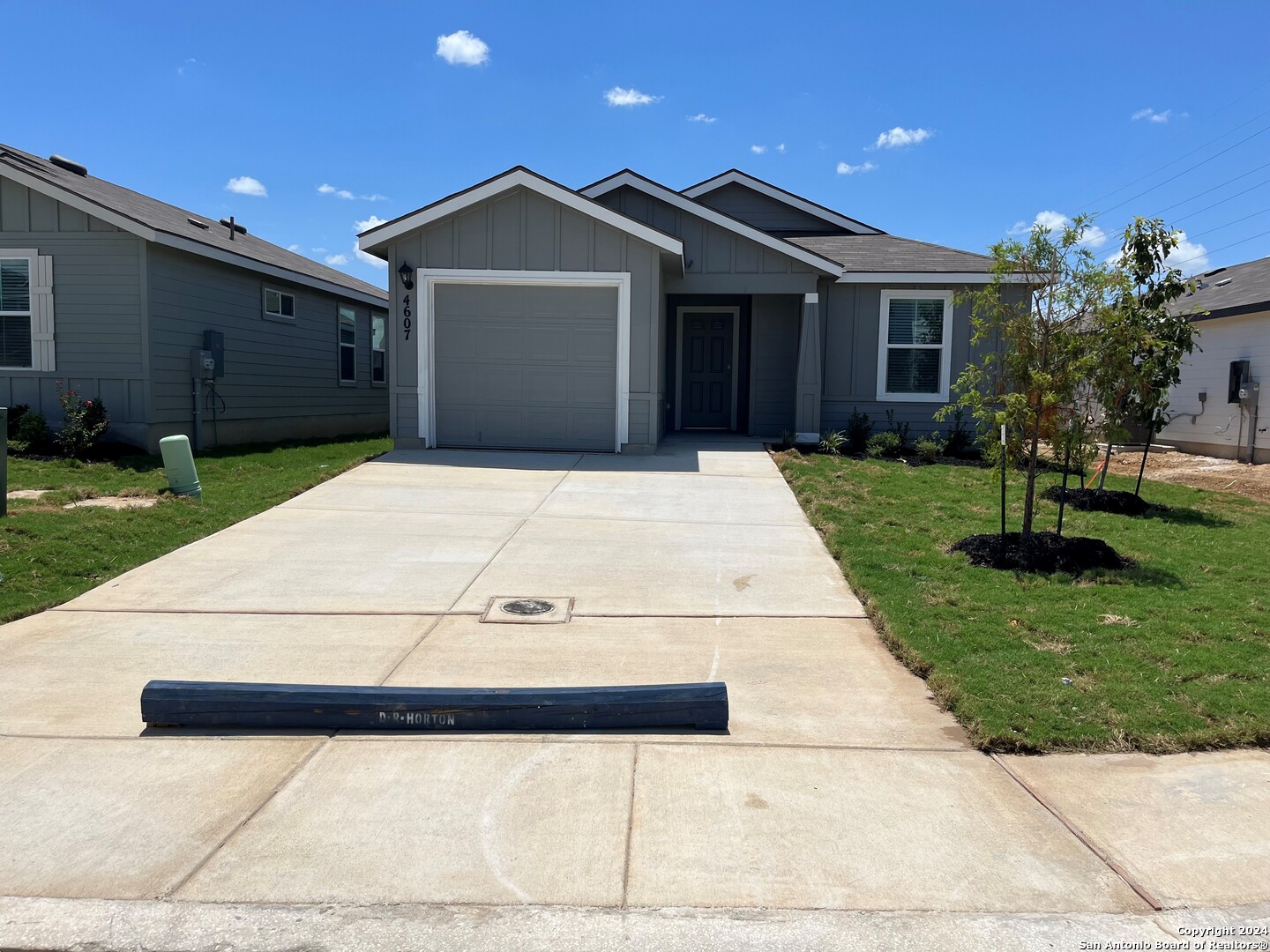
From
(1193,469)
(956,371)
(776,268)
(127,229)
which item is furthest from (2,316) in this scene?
(1193,469)

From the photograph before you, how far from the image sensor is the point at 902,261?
15.0m

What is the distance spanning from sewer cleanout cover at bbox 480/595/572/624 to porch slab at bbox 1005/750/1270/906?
2.95 meters

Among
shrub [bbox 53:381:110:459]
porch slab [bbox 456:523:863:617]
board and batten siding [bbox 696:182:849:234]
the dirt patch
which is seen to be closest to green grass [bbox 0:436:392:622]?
shrub [bbox 53:381:110:459]

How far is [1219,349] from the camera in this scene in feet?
53.7

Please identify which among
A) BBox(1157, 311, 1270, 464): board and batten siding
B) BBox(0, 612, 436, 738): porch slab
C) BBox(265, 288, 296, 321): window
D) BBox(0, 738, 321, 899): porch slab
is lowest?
BBox(0, 738, 321, 899): porch slab

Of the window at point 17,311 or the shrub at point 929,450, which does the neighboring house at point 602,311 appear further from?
the window at point 17,311

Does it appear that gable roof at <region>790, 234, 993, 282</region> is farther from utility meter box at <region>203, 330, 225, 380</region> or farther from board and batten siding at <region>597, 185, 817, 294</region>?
utility meter box at <region>203, 330, 225, 380</region>

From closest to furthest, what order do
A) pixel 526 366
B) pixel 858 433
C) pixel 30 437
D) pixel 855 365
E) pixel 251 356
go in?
pixel 30 437 → pixel 526 366 → pixel 858 433 → pixel 855 365 → pixel 251 356

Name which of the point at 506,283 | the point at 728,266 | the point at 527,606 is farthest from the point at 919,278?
the point at 527,606

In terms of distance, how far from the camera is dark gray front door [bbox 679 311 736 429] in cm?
1628

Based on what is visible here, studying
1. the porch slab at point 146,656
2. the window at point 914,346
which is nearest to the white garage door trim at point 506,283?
the window at point 914,346

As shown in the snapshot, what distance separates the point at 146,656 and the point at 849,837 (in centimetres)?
399

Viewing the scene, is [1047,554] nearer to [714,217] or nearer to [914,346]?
[914,346]

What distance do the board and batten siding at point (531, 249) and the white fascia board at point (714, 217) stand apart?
56.3 inches
